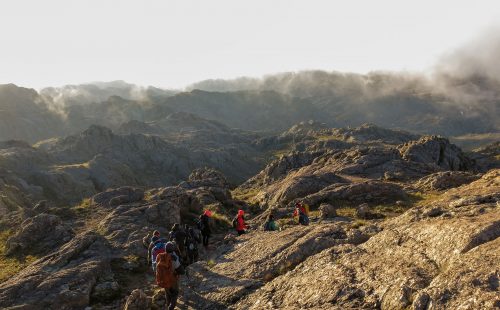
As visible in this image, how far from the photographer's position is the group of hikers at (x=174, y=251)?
66.0 feet

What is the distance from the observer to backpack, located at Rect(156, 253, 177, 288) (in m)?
20.0

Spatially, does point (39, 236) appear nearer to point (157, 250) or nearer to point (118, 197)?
point (118, 197)

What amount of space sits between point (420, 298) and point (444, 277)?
1.27m

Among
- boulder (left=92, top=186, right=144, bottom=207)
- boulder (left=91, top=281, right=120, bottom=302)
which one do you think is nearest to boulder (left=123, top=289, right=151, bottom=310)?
boulder (left=91, top=281, right=120, bottom=302)

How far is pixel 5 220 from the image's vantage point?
47812 mm

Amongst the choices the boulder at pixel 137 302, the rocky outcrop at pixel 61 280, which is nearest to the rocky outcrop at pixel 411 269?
the boulder at pixel 137 302

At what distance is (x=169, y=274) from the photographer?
20047 millimetres

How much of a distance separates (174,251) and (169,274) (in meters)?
1.42

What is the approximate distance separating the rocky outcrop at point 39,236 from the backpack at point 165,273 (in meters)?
20.4

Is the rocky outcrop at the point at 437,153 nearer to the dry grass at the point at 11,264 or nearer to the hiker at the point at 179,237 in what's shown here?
the hiker at the point at 179,237

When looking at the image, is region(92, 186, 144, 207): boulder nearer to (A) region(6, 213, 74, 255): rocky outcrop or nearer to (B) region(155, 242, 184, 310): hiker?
(A) region(6, 213, 74, 255): rocky outcrop

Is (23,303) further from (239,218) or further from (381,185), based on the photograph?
(381,185)

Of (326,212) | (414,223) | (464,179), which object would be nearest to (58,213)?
(326,212)

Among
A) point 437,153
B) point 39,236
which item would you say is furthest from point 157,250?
point 437,153
